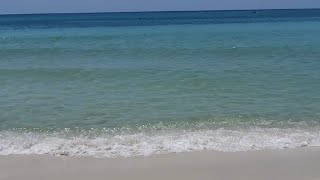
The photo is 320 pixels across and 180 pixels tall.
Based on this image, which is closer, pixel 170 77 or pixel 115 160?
pixel 115 160

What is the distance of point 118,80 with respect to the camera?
13.9 m

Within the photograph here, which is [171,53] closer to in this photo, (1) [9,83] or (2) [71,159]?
(1) [9,83]

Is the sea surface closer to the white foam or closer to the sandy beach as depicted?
the white foam

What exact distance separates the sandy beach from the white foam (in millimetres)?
258

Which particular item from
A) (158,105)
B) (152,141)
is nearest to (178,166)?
(152,141)

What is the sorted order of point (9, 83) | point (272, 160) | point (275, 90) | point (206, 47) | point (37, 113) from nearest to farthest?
point (272, 160) → point (37, 113) → point (275, 90) → point (9, 83) → point (206, 47)

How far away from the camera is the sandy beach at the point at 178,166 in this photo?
6.63 metres

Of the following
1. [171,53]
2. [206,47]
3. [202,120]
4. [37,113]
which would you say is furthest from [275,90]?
[206,47]

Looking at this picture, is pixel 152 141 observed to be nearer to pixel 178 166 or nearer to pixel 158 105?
pixel 178 166

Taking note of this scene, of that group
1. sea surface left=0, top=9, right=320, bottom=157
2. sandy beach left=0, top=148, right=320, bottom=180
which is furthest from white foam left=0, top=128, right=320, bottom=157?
sandy beach left=0, top=148, right=320, bottom=180

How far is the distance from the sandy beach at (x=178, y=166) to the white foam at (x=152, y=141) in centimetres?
26

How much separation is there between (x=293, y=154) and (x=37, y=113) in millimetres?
5408

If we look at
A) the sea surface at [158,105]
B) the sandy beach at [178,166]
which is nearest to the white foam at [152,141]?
the sea surface at [158,105]

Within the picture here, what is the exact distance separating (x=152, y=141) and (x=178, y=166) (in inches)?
53.2
